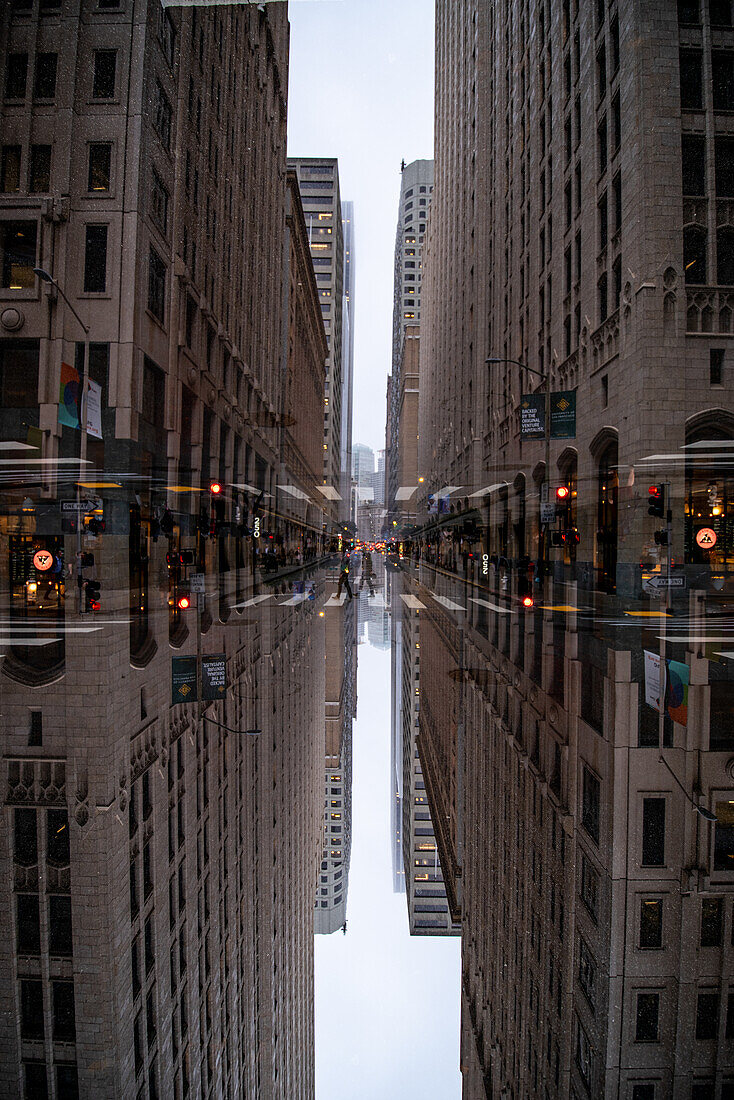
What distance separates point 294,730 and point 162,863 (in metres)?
4.02

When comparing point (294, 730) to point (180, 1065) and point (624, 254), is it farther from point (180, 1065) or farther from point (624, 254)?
point (624, 254)

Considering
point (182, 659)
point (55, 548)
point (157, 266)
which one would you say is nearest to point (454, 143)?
point (157, 266)

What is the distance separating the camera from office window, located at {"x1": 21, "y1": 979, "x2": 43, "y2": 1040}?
3.54 m

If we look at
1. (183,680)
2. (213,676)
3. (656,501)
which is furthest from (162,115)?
(183,680)

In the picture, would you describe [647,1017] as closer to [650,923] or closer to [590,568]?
[650,923]

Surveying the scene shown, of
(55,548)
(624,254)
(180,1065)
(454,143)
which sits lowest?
(180,1065)

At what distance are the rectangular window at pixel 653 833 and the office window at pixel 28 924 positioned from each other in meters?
4.41

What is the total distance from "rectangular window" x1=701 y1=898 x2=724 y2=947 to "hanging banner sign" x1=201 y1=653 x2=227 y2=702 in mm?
7779

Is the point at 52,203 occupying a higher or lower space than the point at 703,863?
higher

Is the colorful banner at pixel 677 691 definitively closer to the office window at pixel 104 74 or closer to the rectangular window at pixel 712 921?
the rectangular window at pixel 712 921

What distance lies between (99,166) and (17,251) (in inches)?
223

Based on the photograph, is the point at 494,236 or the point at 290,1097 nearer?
the point at 290,1097

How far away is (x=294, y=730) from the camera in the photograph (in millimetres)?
9156

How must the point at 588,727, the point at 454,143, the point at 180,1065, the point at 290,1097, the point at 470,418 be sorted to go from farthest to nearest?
the point at 454,143
the point at 470,418
the point at 588,727
the point at 290,1097
the point at 180,1065
